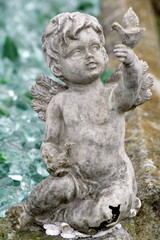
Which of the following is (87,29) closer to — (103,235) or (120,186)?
(120,186)

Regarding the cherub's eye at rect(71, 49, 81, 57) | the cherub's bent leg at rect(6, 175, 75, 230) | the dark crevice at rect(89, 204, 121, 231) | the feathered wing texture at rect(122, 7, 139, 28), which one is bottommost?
the dark crevice at rect(89, 204, 121, 231)

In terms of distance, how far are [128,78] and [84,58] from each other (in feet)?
0.81

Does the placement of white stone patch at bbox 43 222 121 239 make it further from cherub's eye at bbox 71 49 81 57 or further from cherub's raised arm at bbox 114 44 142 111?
cherub's eye at bbox 71 49 81 57

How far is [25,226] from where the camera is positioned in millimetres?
2406

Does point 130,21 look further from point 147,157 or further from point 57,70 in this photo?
Answer: point 147,157

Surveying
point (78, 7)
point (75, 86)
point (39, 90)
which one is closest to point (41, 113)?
point (39, 90)

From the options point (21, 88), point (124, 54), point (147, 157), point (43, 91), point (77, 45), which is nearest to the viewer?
point (124, 54)

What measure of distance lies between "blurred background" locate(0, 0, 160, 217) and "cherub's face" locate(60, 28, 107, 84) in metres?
0.97

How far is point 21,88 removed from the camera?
4.45m

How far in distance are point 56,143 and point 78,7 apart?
15.9 ft

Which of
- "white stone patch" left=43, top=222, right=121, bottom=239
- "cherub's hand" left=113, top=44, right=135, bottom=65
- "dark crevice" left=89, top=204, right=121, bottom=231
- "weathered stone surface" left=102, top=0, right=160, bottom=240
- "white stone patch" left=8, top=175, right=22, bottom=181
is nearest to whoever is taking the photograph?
"cherub's hand" left=113, top=44, right=135, bottom=65

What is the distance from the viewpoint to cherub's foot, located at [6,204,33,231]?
2379 mm

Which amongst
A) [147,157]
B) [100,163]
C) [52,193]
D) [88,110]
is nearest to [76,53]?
[88,110]

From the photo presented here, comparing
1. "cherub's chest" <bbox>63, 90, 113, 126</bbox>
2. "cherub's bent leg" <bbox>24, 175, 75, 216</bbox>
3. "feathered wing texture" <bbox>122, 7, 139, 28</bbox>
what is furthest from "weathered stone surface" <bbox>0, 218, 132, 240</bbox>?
"feathered wing texture" <bbox>122, 7, 139, 28</bbox>
